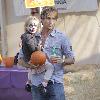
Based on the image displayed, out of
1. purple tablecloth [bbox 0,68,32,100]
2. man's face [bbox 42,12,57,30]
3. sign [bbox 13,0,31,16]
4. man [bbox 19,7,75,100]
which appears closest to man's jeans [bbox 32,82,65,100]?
man [bbox 19,7,75,100]

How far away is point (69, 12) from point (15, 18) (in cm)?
140

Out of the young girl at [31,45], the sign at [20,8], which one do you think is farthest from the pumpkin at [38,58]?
the sign at [20,8]

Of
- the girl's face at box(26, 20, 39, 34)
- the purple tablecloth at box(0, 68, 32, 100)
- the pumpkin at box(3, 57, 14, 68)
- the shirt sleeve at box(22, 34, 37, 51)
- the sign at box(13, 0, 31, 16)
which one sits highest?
the sign at box(13, 0, 31, 16)

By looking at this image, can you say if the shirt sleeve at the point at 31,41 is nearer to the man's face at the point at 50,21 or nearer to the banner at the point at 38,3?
the man's face at the point at 50,21

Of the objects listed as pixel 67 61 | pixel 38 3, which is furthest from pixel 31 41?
pixel 38 3

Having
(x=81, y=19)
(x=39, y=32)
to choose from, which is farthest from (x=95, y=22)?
(x=39, y=32)

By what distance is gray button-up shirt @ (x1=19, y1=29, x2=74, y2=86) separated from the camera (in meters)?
3.62

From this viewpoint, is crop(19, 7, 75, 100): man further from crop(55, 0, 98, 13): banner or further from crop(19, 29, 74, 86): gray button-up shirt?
crop(55, 0, 98, 13): banner

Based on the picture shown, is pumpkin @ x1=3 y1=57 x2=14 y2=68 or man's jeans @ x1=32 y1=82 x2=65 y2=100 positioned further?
pumpkin @ x1=3 y1=57 x2=14 y2=68

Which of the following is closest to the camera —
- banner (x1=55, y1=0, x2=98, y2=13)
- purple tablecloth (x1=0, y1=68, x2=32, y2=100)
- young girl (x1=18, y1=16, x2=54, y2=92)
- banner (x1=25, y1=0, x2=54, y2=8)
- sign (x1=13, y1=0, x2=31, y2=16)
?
young girl (x1=18, y1=16, x2=54, y2=92)

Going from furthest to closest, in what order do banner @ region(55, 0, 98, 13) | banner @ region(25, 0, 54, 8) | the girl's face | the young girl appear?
banner @ region(55, 0, 98, 13)
banner @ region(25, 0, 54, 8)
the girl's face
the young girl

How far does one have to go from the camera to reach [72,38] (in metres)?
9.46

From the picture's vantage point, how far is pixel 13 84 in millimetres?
5504

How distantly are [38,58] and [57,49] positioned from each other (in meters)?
0.22
